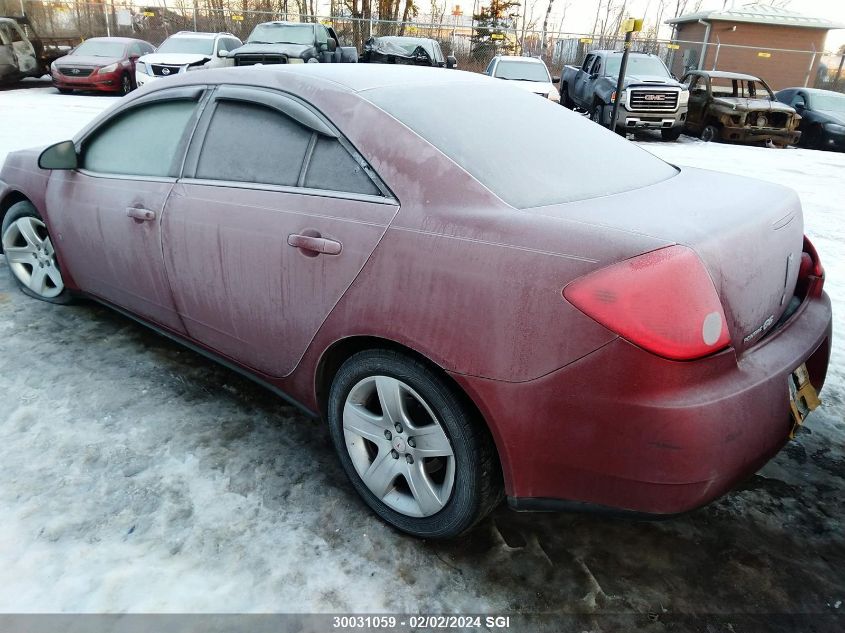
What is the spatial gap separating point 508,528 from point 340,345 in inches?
35.8

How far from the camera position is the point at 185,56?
14.7 metres

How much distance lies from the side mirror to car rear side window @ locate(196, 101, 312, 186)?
108 cm

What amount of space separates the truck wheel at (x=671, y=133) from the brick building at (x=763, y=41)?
12.1m

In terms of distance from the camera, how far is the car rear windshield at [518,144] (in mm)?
2049

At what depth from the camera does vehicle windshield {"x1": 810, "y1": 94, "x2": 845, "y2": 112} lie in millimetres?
15141

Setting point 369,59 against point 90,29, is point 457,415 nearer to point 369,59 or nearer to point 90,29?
point 369,59

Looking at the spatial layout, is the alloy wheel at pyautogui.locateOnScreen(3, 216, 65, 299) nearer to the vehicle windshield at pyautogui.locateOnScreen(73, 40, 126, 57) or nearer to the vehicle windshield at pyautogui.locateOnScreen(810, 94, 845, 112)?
the vehicle windshield at pyautogui.locateOnScreen(73, 40, 126, 57)

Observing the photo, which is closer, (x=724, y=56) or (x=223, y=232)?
(x=223, y=232)

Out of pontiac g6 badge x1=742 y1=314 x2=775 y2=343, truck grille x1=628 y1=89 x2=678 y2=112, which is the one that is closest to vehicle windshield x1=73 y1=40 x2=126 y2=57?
truck grille x1=628 y1=89 x2=678 y2=112

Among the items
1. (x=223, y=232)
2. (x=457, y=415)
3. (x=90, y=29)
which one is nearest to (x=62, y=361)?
(x=223, y=232)

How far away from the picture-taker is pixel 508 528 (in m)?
2.29

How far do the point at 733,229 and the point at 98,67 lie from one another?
17.6 m

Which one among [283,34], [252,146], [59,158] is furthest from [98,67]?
[252,146]

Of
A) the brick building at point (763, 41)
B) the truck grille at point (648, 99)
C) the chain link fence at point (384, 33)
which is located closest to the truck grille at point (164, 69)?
the truck grille at point (648, 99)
